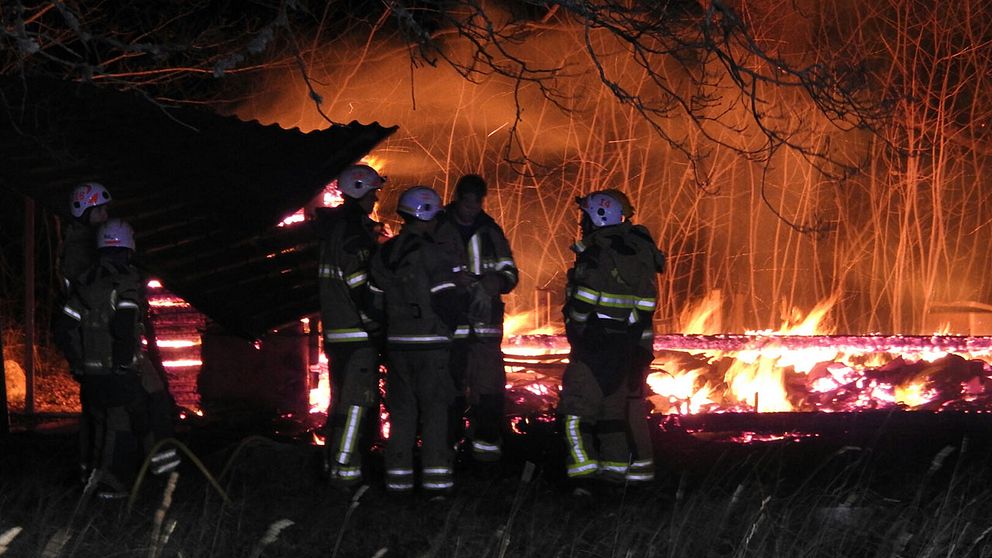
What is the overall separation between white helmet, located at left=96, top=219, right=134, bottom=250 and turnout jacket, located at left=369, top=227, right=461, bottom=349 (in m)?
1.57

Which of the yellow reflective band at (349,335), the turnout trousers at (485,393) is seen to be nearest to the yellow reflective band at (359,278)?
the yellow reflective band at (349,335)

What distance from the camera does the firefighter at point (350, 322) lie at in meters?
7.54

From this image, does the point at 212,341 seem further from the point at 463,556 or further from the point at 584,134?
the point at 584,134

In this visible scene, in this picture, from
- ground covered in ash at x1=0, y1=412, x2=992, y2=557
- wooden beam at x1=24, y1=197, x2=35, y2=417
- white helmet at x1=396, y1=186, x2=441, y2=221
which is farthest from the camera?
wooden beam at x1=24, y1=197, x2=35, y2=417

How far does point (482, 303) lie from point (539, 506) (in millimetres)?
1673

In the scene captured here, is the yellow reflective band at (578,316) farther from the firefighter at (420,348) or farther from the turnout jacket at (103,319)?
the turnout jacket at (103,319)

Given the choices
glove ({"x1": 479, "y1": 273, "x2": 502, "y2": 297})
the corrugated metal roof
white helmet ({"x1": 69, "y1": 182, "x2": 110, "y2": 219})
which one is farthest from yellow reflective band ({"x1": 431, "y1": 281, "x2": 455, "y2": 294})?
white helmet ({"x1": 69, "y1": 182, "x2": 110, "y2": 219})

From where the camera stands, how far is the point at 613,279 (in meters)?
7.57

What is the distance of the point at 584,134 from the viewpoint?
18.6m

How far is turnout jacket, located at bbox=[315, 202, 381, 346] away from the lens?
7.54m

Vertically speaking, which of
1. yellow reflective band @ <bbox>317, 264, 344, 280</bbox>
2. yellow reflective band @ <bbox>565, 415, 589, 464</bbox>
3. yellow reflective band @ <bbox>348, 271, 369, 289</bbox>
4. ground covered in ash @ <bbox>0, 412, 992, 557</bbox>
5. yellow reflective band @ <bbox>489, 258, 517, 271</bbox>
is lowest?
ground covered in ash @ <bbox>0, 412, 992, 557</bbox>

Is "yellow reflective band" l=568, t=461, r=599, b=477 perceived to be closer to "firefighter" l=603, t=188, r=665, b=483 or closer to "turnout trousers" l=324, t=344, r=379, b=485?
"firefighter" l=603, t=188, r=665, b=483

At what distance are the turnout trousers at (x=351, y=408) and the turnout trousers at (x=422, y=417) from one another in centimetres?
23

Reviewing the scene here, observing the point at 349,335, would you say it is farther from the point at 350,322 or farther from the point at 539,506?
the point at 539,506
